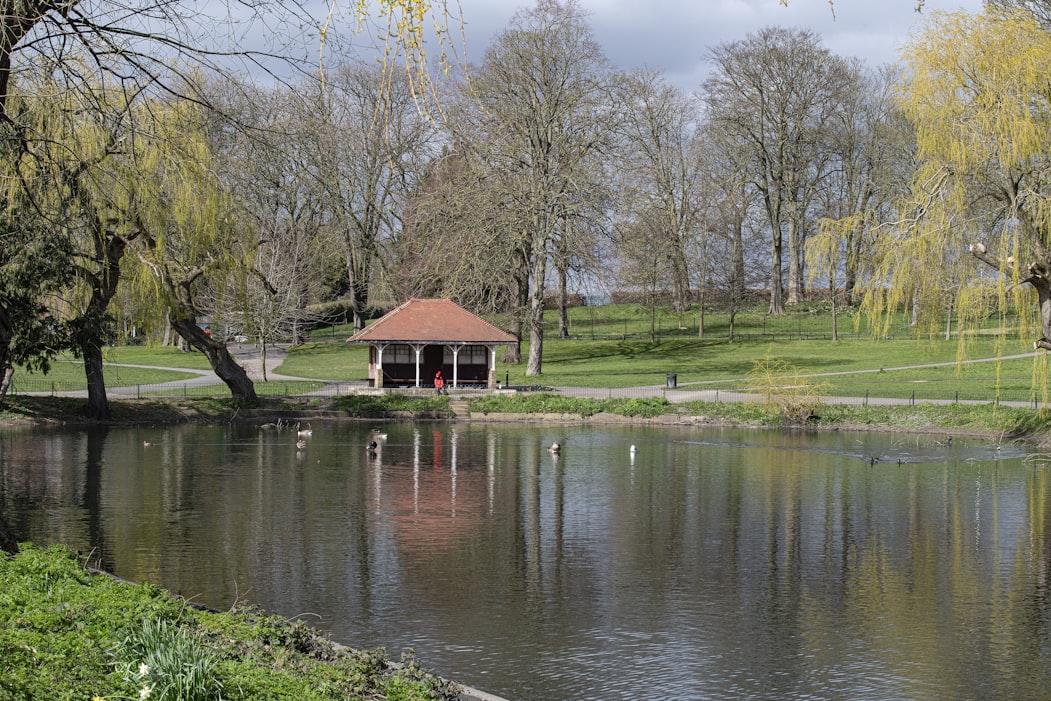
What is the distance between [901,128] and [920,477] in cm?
3972

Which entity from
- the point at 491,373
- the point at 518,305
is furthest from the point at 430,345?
the point at 518,305

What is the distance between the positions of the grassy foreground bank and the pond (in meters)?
2.35

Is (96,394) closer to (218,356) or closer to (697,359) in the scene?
(218,356)

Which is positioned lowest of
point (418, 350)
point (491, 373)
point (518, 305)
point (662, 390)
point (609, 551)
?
point (609, 551)

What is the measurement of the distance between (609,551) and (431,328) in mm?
27817

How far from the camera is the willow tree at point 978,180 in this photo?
25.2 m

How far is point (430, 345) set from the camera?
45875 mm

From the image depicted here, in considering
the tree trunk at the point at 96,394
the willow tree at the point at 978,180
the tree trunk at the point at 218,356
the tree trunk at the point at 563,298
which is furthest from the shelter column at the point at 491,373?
the willow tree at the point at 978,180

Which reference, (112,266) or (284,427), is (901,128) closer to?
(284,427)

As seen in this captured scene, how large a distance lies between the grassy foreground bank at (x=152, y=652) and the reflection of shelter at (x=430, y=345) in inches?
1287

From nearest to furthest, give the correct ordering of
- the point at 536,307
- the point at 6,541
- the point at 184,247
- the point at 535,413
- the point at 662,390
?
the point at 6,541 → the point at 184,247 → the point at 535,413 → the point at 662,390 → the point at 536,307

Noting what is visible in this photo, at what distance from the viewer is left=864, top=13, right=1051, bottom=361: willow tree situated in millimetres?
25250

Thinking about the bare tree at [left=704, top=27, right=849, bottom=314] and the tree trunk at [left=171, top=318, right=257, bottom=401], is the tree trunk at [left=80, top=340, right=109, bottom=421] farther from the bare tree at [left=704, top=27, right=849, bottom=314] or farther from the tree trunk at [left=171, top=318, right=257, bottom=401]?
the bare tree at [left=704, top=27, right=849, bottom=314]

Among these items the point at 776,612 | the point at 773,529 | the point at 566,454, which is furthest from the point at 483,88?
the point at 776,612
